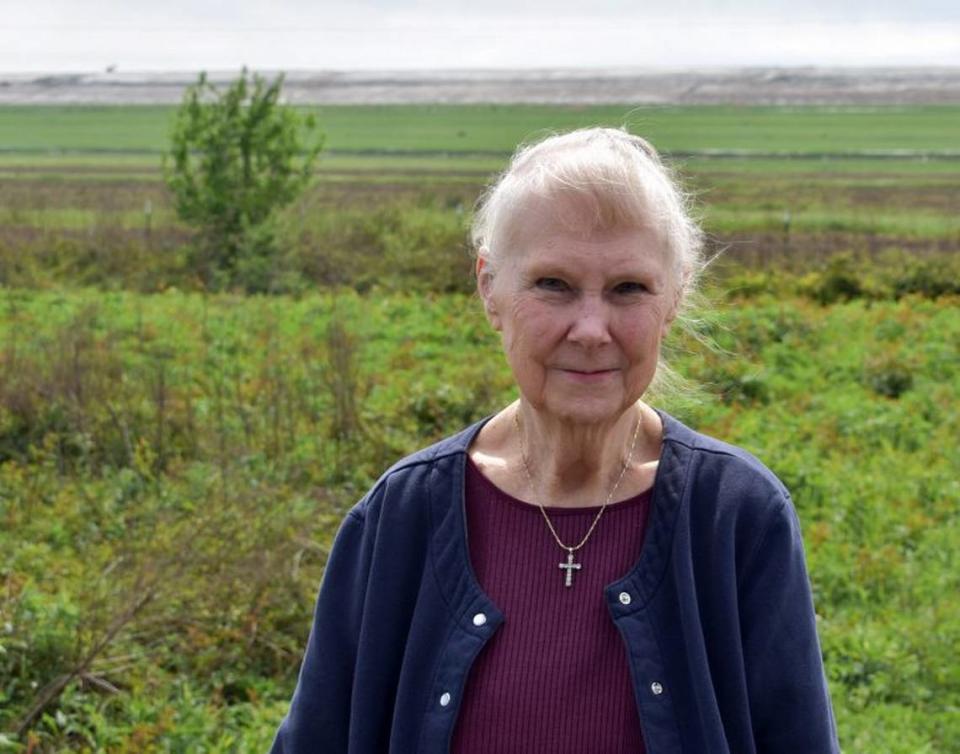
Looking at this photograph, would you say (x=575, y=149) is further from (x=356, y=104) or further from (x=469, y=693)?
(x=356, y=104)

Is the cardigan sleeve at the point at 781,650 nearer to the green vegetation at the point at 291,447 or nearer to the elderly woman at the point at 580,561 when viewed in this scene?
the elderly woman at the point at 580,561

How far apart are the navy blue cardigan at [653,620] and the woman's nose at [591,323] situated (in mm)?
230

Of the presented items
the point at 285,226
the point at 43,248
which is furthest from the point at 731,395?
the point at 43,248

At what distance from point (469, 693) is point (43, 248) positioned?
21886 mm

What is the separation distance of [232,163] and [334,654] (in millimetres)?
21452

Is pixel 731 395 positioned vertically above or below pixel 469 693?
below

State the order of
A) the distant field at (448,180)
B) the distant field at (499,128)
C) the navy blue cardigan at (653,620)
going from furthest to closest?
1. the distant field at (499,128)
2. the distant field at (448,180)
3. the navy blue cardigan at (653,620)

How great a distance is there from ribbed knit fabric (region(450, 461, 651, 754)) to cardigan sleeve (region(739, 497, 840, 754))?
7.1 inches

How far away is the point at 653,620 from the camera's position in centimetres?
222

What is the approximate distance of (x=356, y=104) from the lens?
4646 inches

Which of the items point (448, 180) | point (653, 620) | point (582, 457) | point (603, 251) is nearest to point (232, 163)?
point (582, 457)

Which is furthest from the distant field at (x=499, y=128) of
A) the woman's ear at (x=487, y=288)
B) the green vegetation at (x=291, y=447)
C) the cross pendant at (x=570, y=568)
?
the cross pendant at (x=570, y=568)

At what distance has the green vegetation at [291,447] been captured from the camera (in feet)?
20.0

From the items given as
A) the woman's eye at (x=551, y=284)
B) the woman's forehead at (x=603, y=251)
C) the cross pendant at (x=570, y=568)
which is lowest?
the cross pendant at (x=570, y=568)
